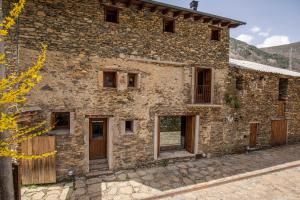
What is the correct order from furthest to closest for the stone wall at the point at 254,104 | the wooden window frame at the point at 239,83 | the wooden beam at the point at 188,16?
the wooden window frame at the point at 239,83 < the stone wall at the point at 254,104 < the wooden beam at the point at 188,16

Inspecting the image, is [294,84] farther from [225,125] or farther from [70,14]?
[70,14]

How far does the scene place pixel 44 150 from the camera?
Result: 7.30 metres

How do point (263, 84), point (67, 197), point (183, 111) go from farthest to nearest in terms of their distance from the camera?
point (263, 84)
point (183, 111)
point (67, 197)

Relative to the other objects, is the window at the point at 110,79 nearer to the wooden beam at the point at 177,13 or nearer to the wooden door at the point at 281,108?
the wooden beam at the point at 177,13

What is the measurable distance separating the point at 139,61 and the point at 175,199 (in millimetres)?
6168

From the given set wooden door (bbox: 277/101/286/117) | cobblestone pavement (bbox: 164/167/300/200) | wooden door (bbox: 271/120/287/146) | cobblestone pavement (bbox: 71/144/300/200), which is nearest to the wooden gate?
cobblestone pavement (bbox: 71/144/300/200)

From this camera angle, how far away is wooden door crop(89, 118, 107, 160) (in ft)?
29.6

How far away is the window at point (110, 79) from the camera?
8.73 m

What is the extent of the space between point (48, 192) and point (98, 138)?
9.88 feet

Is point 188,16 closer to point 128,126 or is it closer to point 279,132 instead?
point 128,126

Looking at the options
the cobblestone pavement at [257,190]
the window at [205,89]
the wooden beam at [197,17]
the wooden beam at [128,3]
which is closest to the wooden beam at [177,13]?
the wooden beam at [197,17]

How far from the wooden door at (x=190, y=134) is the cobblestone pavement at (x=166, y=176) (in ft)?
2.94

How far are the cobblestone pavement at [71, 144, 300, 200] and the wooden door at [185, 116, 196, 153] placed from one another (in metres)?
0.90

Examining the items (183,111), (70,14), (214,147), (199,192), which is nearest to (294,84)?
(214,147)
